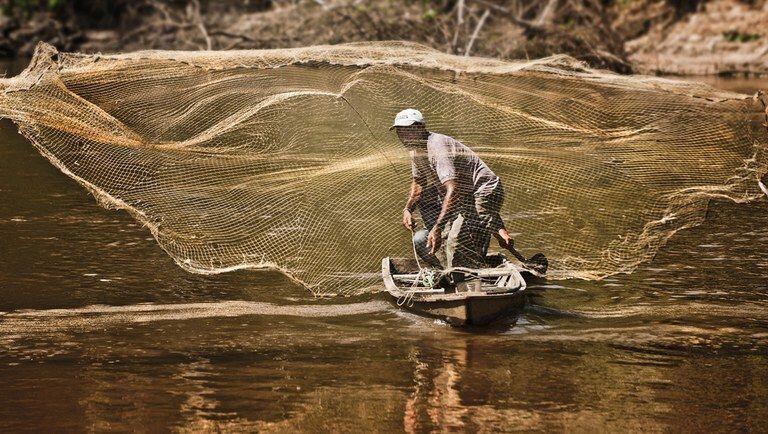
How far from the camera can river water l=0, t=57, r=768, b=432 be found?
6.15 metres

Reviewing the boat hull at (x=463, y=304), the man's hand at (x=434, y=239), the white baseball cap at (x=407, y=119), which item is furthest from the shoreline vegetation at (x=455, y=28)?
the white baseball cap at (x=407, y=119)

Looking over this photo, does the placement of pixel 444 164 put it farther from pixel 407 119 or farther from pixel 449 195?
pixel 407 119

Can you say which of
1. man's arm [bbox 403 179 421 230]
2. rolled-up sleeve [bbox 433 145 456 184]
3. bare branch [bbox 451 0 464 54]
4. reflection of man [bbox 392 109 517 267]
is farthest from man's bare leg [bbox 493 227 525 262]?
bare branch [bbox 451 0 464 54]

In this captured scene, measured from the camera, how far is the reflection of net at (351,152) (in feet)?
25.3

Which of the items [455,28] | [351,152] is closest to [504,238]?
[351,152]

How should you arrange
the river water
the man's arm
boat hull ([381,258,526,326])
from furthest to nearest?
the man's arm < boat hull ([381,258,526,326]) < the river water

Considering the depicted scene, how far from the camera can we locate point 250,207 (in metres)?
8.60

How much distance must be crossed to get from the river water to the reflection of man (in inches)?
23.5

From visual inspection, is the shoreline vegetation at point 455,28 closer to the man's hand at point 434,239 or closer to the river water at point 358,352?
the river water at point 358,352

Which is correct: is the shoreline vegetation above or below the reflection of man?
above

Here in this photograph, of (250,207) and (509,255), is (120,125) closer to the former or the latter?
(250,207)

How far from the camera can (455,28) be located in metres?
19.9

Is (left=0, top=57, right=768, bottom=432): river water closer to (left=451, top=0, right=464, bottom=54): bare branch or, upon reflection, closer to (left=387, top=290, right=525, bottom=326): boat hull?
(left=387, top=290, right=525, bottom=326): boat hull

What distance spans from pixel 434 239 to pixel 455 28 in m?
12.4
